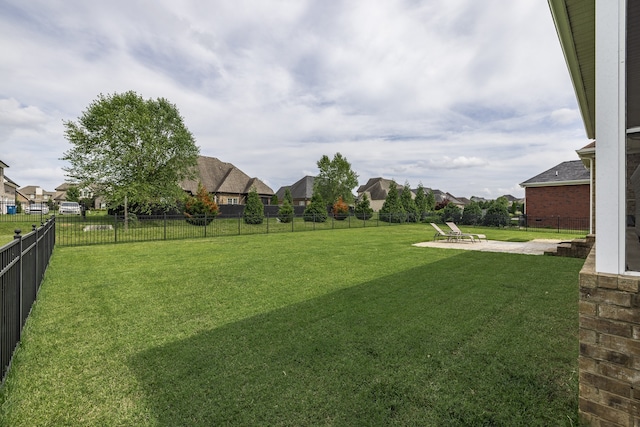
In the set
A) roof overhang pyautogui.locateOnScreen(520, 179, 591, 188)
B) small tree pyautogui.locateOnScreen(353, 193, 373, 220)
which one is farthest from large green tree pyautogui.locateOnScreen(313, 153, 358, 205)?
roof overhang pyautogui.locateOnScreen(520, 179, 591, 188)

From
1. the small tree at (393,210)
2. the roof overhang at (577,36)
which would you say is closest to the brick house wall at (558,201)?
the small tree at (393,210)

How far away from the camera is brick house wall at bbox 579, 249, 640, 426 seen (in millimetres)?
1768

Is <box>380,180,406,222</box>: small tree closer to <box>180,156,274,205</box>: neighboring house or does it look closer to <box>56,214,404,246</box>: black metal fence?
<box>56,214,404,246</box>: black metal fence

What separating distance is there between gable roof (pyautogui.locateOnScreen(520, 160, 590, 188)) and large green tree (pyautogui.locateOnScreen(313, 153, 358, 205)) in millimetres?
18249

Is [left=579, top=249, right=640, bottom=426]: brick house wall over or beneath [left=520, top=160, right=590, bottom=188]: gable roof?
beneath

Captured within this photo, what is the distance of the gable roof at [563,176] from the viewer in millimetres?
21594

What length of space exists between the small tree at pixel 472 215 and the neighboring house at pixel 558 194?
12.3 ft

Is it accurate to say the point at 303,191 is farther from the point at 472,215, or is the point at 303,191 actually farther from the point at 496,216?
the point at 496,216

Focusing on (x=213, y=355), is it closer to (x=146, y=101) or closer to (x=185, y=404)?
(x=185, y=404)

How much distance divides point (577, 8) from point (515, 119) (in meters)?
15.0

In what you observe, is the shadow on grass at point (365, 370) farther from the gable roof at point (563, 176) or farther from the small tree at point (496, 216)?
the small tree at point (496, 216)

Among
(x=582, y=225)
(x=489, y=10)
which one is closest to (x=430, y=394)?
(x=489, y=10)

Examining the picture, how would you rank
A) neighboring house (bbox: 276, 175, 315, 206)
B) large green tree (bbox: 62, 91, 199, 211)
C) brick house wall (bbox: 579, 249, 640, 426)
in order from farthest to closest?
1. neighboring house (bbox: 276, 175, 315, 206)
2. large green tree (bbox: 62, 91, 199, 211)
3. brick house wall (bbox: 579, 249, 640, 426)

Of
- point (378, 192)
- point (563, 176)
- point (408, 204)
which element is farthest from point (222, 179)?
point (563, 176)
